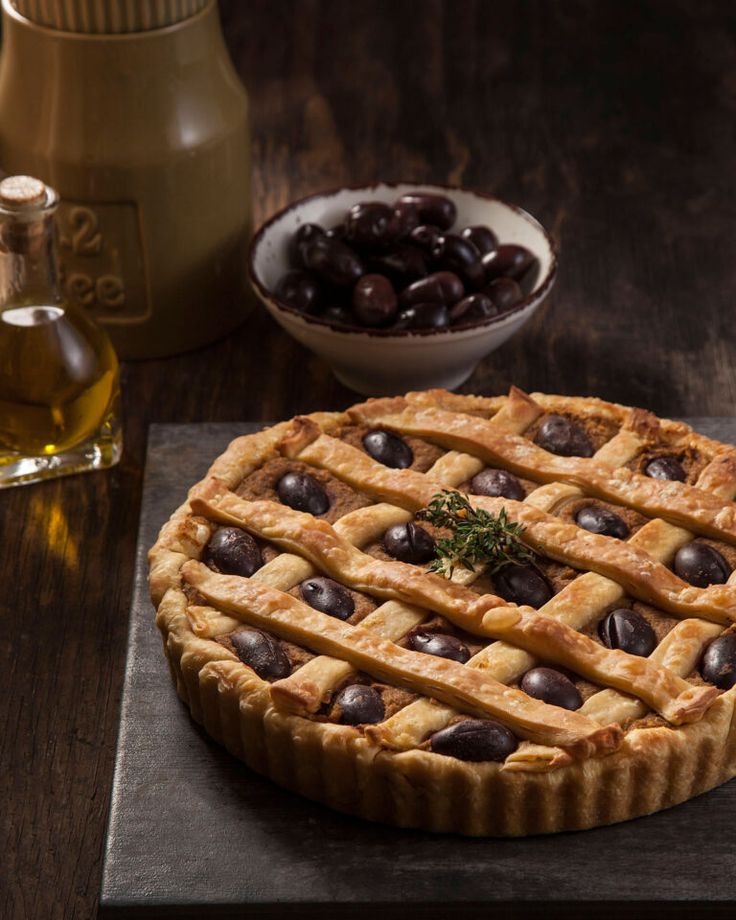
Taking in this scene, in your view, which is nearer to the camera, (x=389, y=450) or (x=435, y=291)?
(x=389, y=450)

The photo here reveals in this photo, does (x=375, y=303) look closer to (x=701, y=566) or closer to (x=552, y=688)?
(x=701, y=566)

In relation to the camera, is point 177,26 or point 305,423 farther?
point 177,26

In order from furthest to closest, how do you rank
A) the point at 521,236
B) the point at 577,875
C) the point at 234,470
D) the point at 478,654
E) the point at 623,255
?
1. the point at 623,255
2. the point at 521,236
3. the point at 234,470
4. the point at 478,654
5. the point at 577,875

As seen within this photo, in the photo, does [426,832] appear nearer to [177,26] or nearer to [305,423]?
[305,423]

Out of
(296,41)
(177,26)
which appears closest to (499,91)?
(296,41)

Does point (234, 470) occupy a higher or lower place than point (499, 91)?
higher

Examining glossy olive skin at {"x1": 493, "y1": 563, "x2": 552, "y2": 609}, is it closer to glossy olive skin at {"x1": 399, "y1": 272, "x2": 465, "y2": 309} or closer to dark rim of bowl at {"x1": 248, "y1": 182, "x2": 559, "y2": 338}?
dark rim of bowl at {"x1": 248, "y1": 182, "x2": 559, "y2": 338}

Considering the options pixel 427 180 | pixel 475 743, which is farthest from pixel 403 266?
pixel 475 743
